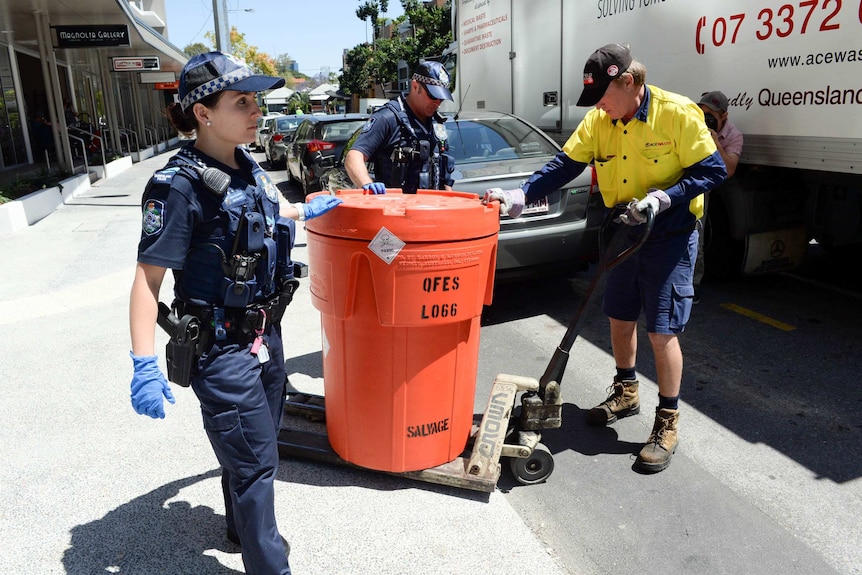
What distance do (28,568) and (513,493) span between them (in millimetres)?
2030

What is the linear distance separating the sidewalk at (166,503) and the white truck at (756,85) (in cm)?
327

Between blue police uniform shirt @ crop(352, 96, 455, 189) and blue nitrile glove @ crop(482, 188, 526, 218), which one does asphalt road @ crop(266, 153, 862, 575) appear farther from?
blue police uniform shirt @ crop(352, 96, 455, 189)

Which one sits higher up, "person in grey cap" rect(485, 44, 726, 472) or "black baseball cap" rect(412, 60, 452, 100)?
"black baseball cap" rect(412, 60, 452, 100)

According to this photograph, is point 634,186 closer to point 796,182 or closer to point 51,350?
point 796,182

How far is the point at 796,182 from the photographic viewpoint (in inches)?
218

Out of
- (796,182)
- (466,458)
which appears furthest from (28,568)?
(796,182)

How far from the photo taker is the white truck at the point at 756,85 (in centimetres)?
411

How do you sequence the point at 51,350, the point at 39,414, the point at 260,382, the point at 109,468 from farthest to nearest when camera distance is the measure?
the point at 51,350 < the point at 39,414 < the point at 109,468 < the point at 260,382

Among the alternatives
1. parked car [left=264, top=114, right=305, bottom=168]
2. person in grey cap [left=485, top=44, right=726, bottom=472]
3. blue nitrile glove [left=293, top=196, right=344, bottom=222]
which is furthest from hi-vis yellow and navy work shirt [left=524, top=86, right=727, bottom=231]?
parked car [left=264, top=114, right=305, bottom=168]

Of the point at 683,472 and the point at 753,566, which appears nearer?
the point at 753,566

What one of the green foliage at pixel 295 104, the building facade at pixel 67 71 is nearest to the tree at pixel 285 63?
the green foliage at pixel 295 104

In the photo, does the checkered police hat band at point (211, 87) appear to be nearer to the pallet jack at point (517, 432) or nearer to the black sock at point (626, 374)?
the pallet jack at point (517, 432)

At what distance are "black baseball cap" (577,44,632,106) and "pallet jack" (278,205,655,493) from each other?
1.87 feet

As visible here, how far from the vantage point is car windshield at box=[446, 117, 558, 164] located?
618cm
